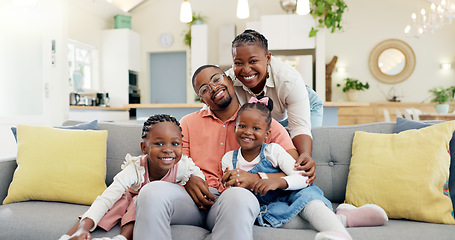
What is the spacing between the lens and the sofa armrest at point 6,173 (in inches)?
67.2

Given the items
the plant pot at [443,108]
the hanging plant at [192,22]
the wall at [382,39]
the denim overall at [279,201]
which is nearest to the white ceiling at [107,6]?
the hanging plant at [192,22]

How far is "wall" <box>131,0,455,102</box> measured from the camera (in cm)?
679

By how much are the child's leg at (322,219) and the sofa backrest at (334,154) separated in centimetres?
41

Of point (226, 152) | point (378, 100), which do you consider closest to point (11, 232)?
point (226, 152)

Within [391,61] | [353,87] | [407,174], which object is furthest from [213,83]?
[391,61]

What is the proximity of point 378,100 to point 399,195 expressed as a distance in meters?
6.01

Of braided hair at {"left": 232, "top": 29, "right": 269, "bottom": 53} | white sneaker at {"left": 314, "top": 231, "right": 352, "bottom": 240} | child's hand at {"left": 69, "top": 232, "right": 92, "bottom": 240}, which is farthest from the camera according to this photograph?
braided hair at {"left": 232, "top": 29, "right": 269, "bottom": 53}

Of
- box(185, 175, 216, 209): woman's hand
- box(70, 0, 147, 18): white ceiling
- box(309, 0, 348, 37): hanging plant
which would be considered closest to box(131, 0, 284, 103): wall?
box(70, 0, 147, 18): white ceiling

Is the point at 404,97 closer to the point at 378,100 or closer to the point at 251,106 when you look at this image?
the point at 378,100

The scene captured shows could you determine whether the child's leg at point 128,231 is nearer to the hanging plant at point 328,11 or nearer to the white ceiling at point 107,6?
the hanging plant at point 328,11

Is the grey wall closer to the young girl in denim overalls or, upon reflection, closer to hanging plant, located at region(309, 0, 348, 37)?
hanging plant, located at region(309, 0, 348, 37)

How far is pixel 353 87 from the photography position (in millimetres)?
6676

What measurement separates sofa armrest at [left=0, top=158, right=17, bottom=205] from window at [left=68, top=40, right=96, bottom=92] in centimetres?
407

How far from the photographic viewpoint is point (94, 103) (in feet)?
18.8
